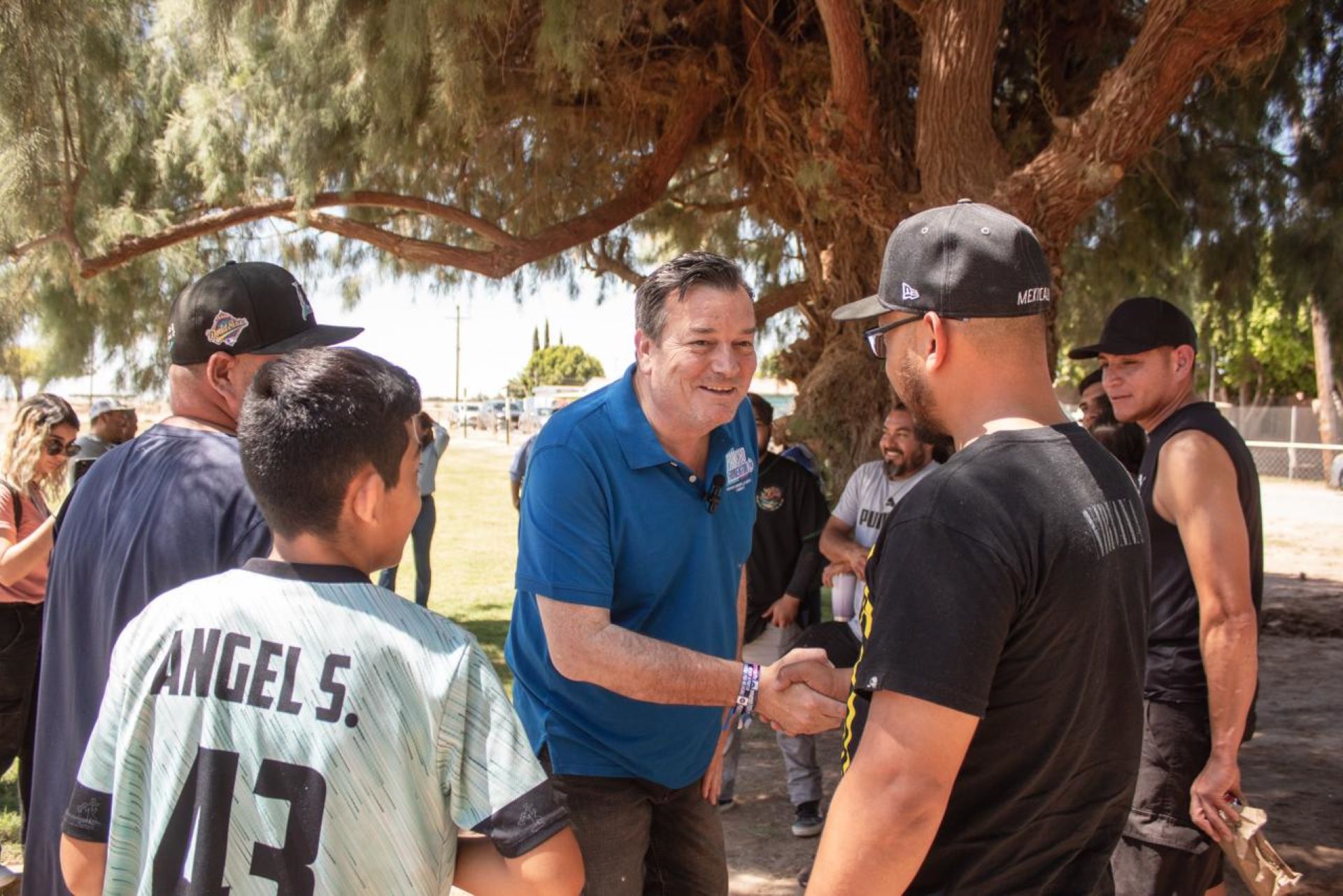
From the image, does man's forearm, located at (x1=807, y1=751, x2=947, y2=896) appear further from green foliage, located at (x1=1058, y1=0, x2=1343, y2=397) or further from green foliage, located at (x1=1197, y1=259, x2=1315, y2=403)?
green foliage, located at (x1=1197, y1=259, x2=1315, y2=403)

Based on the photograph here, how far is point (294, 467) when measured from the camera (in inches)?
58.4

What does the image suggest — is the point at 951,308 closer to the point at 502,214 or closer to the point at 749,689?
the point at 749,689

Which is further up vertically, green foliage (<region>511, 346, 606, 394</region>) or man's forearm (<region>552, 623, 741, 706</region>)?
green foliage (<region>511, 346, 606, 394</region>)

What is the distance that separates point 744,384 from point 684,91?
165 inches

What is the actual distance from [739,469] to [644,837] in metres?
0.93

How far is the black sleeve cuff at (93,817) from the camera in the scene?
1.47 m

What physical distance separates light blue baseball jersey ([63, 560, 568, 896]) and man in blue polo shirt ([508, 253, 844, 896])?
804 millimetres

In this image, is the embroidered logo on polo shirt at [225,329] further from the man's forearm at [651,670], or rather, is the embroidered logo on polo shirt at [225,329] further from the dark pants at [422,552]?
the dark pants at [422,552]

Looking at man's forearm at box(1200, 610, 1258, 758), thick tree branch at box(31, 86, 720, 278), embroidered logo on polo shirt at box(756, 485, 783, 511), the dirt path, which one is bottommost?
the dirt path

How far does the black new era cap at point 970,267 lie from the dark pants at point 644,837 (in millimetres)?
1362

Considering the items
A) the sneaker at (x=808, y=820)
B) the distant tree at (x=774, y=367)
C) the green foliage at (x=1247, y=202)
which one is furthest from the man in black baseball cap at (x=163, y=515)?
the green foliage at (x=1247, y=202)

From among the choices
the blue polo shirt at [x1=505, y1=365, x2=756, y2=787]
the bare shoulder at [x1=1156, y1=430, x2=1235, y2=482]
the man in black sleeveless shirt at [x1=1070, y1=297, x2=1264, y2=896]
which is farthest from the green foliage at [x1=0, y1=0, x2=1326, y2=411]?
the blue polo shirt at [x1=505, y1=365, x2=756, y2=787]

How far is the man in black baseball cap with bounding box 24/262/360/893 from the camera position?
1825 mm

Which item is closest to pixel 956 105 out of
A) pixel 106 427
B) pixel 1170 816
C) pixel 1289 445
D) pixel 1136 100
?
pixel 1136 100
